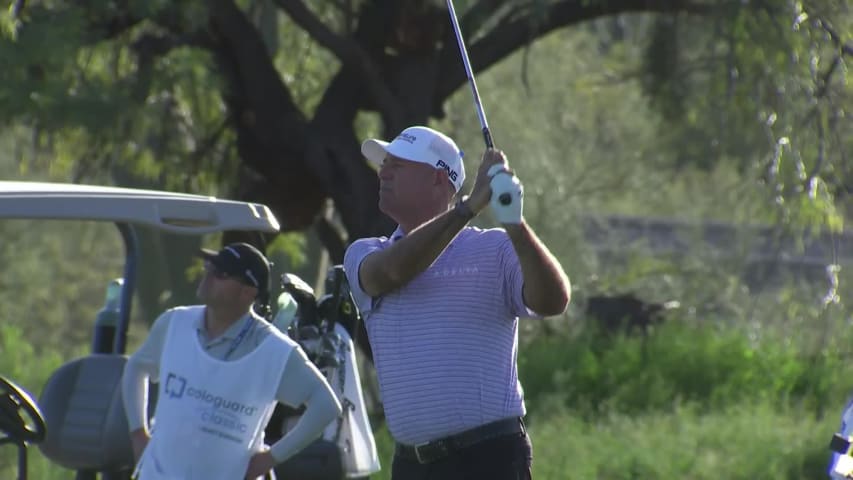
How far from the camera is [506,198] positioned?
410cm

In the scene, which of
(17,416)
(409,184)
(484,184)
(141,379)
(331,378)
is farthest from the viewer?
(331,378)

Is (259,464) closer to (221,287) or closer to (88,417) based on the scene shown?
(221,287)

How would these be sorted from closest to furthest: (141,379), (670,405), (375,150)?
(375,150) < (141,379) < (670,405)

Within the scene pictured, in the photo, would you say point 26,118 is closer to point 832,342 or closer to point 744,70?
point 744,70

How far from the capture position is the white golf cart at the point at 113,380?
621 centimetres

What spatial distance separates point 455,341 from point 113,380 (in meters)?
2.92

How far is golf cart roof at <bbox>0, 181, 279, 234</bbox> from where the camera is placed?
6.05 m

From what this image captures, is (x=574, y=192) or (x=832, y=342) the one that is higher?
(x=832, y=342)

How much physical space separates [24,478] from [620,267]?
60.7 feet

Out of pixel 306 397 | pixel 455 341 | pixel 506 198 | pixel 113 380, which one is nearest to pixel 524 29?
pixel 113 380

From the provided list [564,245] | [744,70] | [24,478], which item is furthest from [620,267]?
[24,478]

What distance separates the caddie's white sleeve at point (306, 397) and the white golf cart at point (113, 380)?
0.95 m

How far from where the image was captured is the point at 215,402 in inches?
219

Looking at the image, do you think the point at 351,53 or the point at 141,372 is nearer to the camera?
the point at 141,372
